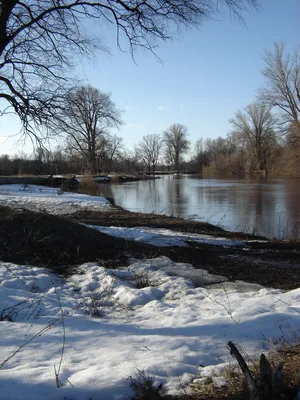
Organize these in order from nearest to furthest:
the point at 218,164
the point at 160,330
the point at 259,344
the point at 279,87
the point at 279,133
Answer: the point at 259,344 < the point at 160,330 < the point at 279,87 < the point at 279,133 < the point at 218,164

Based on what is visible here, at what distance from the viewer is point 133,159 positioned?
10362cm

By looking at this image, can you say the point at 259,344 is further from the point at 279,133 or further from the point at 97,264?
the point at 279,133

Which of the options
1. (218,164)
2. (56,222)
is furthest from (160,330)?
(218,164)

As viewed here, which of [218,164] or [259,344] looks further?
[218,164]

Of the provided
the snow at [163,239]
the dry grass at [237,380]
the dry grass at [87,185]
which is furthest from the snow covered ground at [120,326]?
the dry grass at [87,185]

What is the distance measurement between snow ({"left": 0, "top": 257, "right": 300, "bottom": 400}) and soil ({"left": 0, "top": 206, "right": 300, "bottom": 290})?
0.56 meters

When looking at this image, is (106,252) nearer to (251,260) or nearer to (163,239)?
(163,239)

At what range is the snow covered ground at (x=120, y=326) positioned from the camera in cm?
225

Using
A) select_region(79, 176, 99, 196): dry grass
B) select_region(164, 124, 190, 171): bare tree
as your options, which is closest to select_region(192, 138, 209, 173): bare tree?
select_region(164, 124, 190, 171): bare tree

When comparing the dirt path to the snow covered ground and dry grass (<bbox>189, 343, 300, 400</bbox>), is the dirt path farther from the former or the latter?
dry grass (<bbox>189, 343, 300, 400</bbox>)

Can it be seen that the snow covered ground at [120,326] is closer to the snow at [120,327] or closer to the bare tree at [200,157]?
the snow at [120,327]

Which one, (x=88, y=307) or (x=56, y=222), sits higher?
(x=56, y=222)

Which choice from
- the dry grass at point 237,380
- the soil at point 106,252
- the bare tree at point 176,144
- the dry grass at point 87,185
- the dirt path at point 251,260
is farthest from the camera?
the bare tree at point 176,144

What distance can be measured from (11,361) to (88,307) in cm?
149
